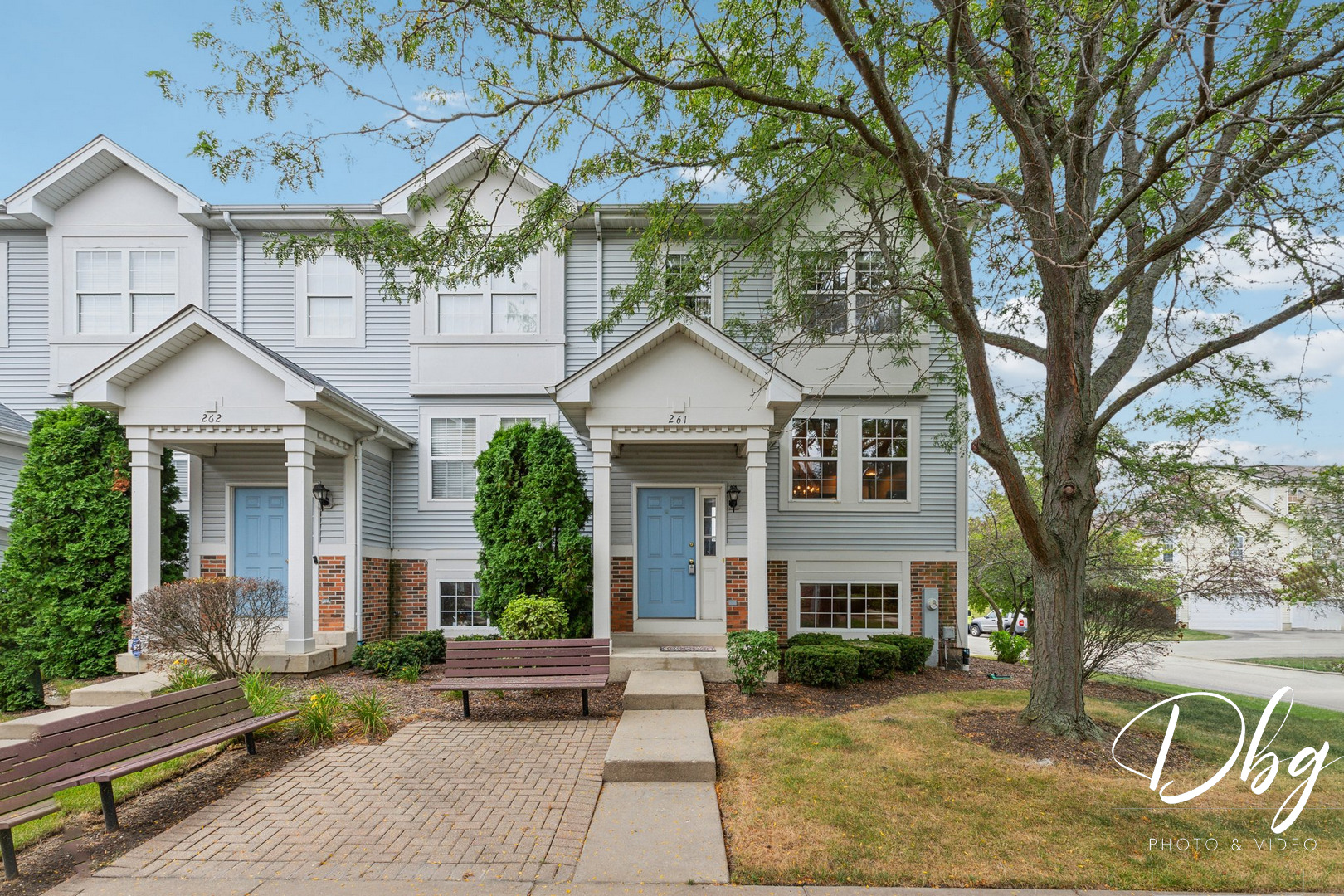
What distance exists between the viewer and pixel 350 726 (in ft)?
23.5

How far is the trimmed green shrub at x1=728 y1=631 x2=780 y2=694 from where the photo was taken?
8.83 meters

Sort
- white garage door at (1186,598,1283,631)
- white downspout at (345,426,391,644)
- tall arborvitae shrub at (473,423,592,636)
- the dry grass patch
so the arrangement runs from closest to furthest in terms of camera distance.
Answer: the dry grass patch
tall arborvitae shrub at (473,423,592,636)
white downspout at (345,426,391,644)
white garage door at (1186,598,1283,631)

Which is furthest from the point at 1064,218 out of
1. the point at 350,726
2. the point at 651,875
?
the point at 350,726

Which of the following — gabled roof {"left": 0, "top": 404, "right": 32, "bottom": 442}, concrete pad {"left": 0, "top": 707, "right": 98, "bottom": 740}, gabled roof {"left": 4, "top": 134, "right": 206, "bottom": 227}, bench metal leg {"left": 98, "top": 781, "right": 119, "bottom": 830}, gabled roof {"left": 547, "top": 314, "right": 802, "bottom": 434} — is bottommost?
concrete pad {"left": 0, "top": 707, "right": 98, "bottom": 740}

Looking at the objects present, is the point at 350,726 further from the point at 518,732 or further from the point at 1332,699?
the point at 1332,699

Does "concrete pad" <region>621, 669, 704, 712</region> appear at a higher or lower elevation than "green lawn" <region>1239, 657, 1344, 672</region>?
higher

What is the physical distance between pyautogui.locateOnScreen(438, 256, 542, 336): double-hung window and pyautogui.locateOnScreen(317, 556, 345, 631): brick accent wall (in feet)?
13.8

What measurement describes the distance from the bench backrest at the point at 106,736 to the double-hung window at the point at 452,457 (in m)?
5.85

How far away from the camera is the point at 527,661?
7984 mm

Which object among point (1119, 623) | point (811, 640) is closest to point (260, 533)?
point (811, 640)

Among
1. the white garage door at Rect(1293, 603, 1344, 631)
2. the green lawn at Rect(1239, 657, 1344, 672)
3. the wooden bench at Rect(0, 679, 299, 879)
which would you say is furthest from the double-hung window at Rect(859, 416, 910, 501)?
the white garage door at Rect(1293, 603, 1344, 631)

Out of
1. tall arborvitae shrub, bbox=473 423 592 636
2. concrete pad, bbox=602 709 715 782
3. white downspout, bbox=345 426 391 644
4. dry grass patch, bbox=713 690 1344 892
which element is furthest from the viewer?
white downspout, bbox=345 426 391 644

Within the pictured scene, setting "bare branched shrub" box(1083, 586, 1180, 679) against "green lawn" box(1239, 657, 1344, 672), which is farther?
"green lawn" box(1239, 657, 1344, 672)

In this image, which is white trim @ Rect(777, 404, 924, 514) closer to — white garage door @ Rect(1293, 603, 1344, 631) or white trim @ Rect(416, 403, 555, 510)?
white trim @ Rect(416, 403, 555, 510)
